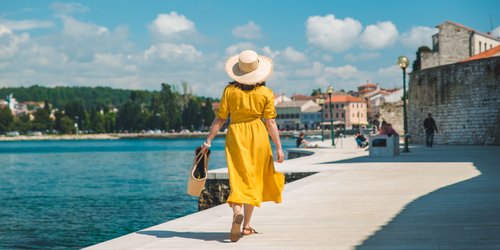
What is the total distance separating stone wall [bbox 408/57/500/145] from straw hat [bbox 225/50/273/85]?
28.7 metres

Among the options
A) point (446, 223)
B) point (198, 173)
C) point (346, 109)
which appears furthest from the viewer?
point (346, 109)

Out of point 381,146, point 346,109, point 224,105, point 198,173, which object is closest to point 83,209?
point 381,146

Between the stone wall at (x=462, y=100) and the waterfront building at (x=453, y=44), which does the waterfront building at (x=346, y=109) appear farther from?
the stone wall at (x=462, y=100)

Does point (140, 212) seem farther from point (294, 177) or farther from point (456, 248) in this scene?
point (456, 248)

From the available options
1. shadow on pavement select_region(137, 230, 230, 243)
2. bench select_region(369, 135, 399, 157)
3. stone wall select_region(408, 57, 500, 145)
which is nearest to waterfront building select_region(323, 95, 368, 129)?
stone wall select_region(408, 57, 500, 145)

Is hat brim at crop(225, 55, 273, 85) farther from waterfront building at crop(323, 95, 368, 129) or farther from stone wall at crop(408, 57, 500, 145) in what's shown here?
waterfront building at crop(323, 95, 368, 129)

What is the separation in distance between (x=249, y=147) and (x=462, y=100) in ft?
103

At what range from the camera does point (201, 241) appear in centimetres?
807

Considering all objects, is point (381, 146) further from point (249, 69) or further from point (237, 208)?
point (237, 208)

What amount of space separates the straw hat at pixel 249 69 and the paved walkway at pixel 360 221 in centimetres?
171

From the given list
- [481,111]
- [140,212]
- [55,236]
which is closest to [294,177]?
[55,236]

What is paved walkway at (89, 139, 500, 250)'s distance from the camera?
7719 millimetres

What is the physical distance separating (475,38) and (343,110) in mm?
127196

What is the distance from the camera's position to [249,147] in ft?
26.9
